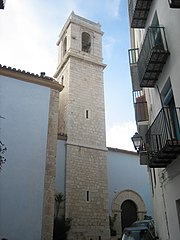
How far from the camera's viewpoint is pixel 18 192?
10859mm

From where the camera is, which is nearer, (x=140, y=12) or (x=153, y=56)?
(x=153, y=56)

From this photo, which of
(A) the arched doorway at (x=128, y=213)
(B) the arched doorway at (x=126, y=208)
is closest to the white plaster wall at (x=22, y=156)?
(B) the arched doorway at (x=126, y=208)

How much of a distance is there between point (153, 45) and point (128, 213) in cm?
1466

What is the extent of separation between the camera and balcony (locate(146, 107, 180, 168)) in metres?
5.70

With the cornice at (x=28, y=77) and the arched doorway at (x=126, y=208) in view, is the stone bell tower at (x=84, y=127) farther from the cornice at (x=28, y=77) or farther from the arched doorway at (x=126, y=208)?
the cornice at (x=28, y=77)

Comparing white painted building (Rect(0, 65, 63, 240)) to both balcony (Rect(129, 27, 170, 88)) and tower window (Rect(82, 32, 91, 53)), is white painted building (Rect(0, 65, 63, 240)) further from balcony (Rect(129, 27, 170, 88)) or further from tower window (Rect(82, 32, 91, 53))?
tower window (Rect(82, 32, 91, 53))

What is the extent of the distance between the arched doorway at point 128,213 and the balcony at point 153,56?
1308 centimetres

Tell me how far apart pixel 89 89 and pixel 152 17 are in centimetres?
1182

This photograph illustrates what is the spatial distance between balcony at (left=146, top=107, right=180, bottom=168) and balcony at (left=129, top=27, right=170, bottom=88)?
1.04m

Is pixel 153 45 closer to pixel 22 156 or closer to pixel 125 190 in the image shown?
pixel 22 156

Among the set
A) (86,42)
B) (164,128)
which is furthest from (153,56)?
(86,42)

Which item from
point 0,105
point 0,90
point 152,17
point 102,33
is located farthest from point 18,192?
point 102,33

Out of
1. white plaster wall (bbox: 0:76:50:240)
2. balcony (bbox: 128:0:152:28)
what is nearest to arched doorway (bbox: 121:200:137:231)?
white plaster wall (bbox: 0:76:50:240)

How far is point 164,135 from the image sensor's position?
6145mm
